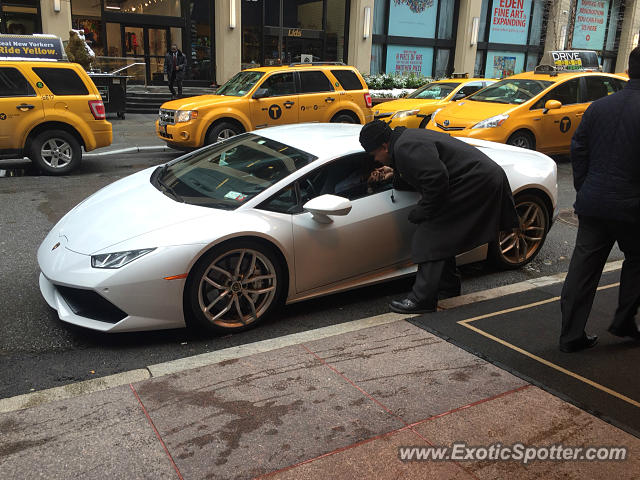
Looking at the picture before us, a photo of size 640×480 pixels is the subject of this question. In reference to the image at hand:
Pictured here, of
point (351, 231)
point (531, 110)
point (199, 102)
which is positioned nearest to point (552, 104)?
point (531, 110)

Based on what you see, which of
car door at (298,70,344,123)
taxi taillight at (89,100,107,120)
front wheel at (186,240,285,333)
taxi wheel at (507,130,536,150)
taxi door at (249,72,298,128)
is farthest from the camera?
car door at (298,70,344,123)

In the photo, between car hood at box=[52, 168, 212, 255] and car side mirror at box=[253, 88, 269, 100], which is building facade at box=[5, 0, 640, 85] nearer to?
car side mirror at box=[253, 88, 269, 100]

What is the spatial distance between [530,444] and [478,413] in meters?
0.32

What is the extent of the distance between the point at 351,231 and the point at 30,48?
932cm

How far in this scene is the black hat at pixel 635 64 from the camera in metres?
3.44

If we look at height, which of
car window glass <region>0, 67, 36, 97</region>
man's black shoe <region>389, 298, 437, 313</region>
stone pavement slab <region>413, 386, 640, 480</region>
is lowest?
man's black shoe <region>389, 298, 437, 313</region>

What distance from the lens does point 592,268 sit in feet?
12.1

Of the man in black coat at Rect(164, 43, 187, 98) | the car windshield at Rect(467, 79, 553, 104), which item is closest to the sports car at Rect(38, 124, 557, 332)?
the car windshield at Rect(467, 79, 553, 104)

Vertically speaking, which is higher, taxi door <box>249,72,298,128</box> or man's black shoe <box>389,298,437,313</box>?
taxi door <box>249,72,298,128</box>

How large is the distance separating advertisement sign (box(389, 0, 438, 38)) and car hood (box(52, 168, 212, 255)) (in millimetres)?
25622

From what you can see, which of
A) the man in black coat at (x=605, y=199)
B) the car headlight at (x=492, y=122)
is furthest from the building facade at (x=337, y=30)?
the man in black coat at (x=605, y=199)

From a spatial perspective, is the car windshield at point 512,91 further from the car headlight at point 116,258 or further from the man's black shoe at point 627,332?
the car headlight at point 116,258

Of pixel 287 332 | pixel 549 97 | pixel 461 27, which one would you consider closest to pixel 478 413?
pixel 287 332

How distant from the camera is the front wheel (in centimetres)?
403
